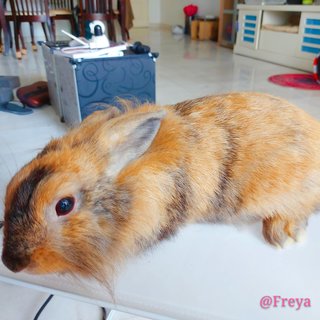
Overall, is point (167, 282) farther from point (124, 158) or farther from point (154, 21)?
point (154, 21)

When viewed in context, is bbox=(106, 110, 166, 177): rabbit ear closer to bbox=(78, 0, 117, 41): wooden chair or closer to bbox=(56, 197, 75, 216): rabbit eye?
bbox=(56, 197, 75, 216): rabbit eye

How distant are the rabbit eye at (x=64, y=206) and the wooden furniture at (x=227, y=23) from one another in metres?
4.39

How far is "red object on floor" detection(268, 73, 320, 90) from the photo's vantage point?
2.51 meters

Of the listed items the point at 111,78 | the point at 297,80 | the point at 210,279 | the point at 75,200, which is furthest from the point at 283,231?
the point at 297,80

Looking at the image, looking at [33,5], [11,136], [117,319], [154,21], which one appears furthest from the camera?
[154,21]

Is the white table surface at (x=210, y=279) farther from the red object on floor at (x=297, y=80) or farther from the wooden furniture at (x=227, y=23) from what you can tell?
the wooden furniture at (x=227, y=23)

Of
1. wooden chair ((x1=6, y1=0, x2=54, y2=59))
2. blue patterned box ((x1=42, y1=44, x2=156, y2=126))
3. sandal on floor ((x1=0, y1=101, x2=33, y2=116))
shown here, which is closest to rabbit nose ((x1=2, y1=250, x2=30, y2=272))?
blue patterned box ((x1=42, y1=44, x2=156, y2=126))

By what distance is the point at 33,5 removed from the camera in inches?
142

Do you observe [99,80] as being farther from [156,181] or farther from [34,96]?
[156,181]

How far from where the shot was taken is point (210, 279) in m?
0.54

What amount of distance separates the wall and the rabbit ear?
5430 millimetres

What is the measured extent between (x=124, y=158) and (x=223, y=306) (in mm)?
278


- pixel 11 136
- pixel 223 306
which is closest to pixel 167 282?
pixel 223 306

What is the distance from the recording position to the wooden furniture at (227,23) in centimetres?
438
